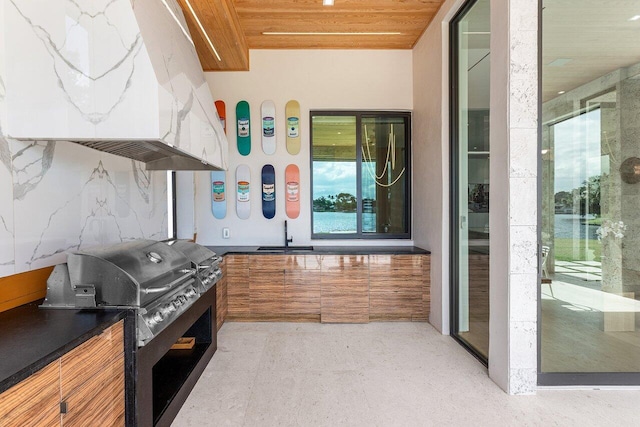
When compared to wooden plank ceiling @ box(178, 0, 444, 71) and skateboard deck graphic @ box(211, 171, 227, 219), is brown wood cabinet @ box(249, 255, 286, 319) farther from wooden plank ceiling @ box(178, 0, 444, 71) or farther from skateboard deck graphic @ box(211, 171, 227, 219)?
wooden plank ceiling @ box(178, 0, 444, 71)

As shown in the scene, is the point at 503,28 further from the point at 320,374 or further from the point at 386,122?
the point at 320,374

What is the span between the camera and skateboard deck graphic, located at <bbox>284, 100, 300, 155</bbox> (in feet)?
13.7

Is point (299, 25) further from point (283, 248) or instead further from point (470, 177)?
point (283, 248)

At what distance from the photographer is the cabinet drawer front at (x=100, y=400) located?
4.05 ft

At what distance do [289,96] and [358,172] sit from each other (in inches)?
53.8

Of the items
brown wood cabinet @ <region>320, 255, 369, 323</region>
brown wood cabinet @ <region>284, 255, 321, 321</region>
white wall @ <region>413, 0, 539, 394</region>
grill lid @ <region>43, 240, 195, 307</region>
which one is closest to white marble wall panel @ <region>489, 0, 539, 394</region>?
white wall @ <region>413, 0, 539, 394</region>

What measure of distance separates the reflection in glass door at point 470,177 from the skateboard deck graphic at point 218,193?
2.79 meters

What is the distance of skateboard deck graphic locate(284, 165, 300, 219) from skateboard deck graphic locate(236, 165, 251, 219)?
0.50 meters

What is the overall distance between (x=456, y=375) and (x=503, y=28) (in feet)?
8.77

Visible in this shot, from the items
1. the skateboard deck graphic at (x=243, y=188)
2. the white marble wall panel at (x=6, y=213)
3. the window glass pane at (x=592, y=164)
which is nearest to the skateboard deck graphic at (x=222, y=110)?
the skateboard deck graphic at (x=243, y=188)

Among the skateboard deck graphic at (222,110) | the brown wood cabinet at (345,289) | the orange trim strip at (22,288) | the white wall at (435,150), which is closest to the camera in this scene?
the orange trim strip at (22,288)

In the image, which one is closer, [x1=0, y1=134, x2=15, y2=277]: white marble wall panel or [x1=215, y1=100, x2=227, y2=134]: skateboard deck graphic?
[x1=0, y1=134, x2=15, y2=277]: white marble wall panel

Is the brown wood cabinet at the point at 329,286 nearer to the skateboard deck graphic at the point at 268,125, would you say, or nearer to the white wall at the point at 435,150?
the white wall at the point at 435,150

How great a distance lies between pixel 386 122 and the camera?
4344 mm
